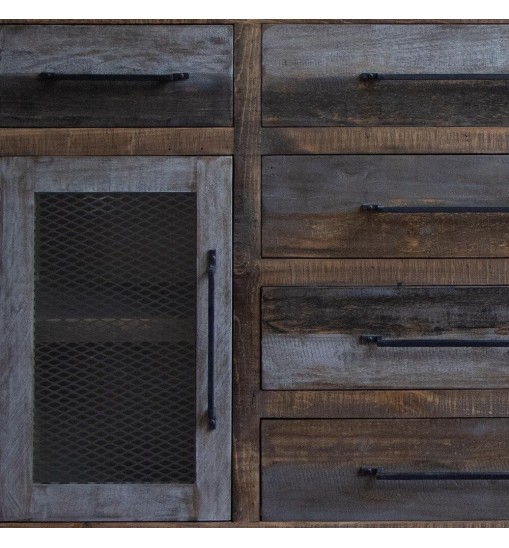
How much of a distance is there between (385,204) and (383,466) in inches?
21.4

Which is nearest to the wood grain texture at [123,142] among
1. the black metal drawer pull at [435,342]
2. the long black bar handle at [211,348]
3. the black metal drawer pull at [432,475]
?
the long black bar handle at [211,348]

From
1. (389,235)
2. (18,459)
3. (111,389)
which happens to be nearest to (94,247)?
(111,389)

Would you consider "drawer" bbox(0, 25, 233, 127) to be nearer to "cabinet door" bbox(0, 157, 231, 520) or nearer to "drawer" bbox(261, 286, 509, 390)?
"cabinet door" bbox(0, 157, 231, 520)

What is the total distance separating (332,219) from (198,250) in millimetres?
286

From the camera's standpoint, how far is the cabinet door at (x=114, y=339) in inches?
69.8

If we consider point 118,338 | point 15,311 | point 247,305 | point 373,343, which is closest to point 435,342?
point 373,343

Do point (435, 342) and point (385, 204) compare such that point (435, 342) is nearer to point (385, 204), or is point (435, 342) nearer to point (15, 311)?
point (385, 204)

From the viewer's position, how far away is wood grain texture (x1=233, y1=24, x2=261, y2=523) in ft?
5.83

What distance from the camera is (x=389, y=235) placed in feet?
5.84

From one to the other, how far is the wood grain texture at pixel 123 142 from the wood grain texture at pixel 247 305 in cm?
5

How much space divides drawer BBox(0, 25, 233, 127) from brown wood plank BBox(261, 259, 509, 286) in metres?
0.33

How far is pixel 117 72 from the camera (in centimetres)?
179

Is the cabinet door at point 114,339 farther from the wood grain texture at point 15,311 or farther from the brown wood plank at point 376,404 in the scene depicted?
the brown wood plank at point 376,404

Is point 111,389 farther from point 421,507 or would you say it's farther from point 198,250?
point 421,507
